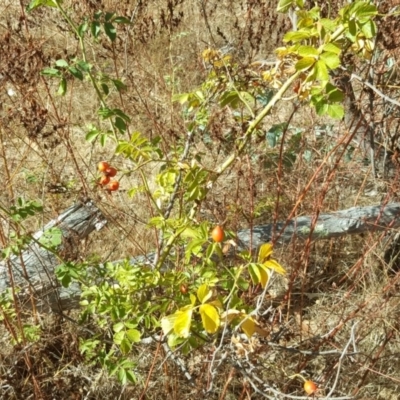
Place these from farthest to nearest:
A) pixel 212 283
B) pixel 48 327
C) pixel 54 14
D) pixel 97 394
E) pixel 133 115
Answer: pixel 54 14, pixel 133 115, pixel 48 327, pixel 97 394, pixel 212 283

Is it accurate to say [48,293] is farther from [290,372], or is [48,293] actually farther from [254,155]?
[254,155]

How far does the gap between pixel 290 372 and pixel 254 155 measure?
149 centimetres

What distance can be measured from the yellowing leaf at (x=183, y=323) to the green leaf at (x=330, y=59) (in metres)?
0.66

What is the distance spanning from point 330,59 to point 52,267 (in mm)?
1565

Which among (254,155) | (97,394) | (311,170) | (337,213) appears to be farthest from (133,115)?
(97,394)

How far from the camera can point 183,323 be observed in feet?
4.14

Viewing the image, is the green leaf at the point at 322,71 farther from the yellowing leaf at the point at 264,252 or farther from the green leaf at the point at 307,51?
the yellowing leaf at the point at 264,252

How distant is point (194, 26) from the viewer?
4.98m

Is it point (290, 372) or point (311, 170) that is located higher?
point (311, 170)

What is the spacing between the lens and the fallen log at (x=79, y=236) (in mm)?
2291

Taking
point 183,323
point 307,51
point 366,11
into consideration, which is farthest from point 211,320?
point 366,11

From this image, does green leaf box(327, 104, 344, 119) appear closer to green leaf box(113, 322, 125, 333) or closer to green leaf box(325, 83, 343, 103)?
green leaf box(325, 83, 343, 103)

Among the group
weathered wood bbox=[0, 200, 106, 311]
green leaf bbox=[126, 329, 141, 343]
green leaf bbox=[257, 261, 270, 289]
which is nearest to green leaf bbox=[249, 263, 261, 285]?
green leaf bbox=[257, 261, 270, 289]

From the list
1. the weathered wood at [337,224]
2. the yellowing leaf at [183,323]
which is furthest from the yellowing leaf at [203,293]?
the weathered wood at [337,224]
